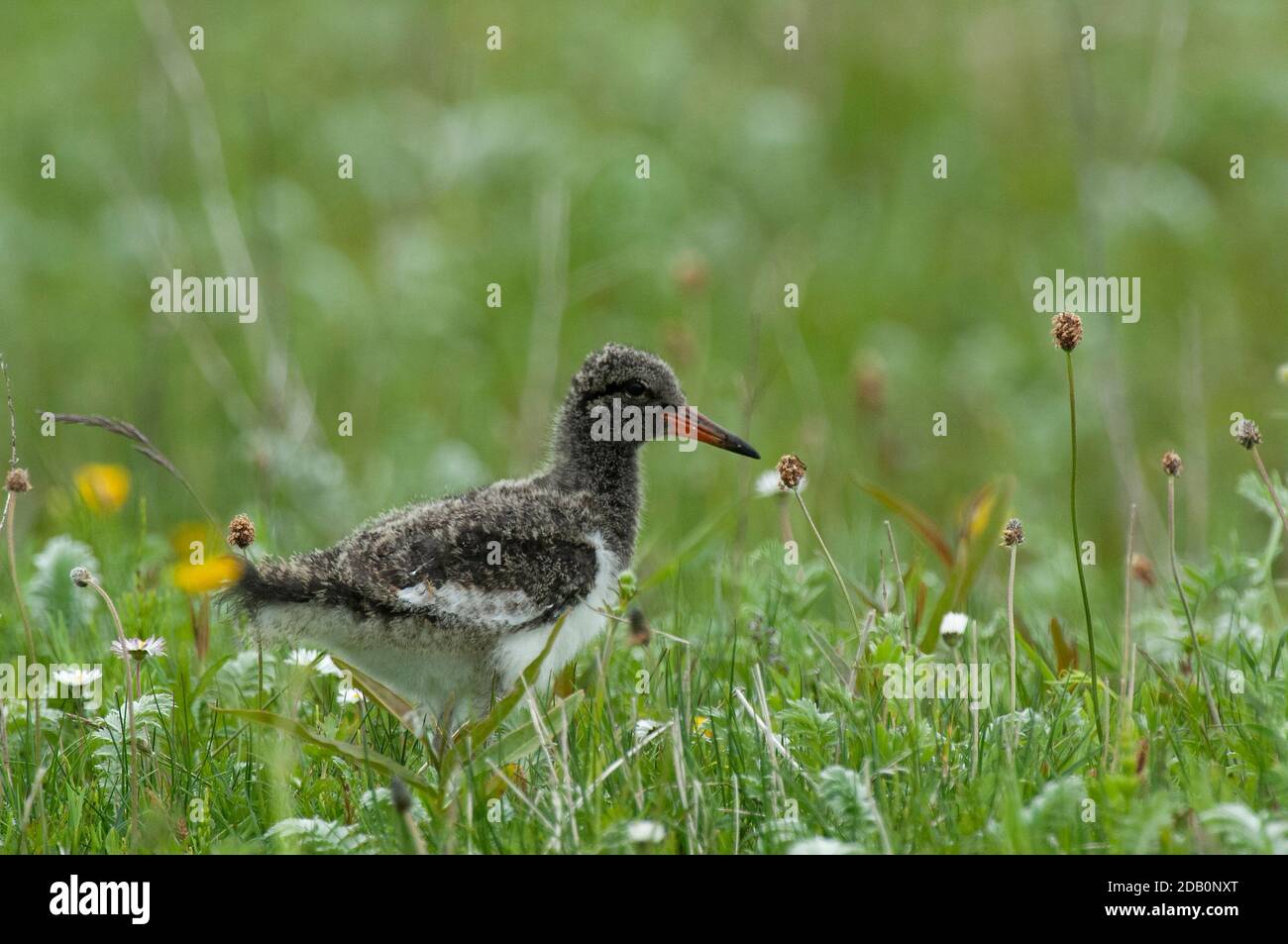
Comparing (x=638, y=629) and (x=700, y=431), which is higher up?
(x=700, y=431)

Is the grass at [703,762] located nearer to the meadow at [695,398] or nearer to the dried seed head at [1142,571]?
the meadow at [695,398]

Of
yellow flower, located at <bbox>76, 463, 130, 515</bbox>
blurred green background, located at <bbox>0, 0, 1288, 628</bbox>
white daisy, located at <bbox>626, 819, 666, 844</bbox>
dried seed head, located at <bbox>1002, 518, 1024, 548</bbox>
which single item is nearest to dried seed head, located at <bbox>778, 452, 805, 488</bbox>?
dried seed head, located at <bbox>1002, 518, 1024, 548</bbox>

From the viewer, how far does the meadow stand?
4.06 meters

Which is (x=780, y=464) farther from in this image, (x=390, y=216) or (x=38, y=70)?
(x=38, y=70)

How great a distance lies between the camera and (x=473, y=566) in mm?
4750

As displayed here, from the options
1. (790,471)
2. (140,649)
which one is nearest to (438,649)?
(140,649)

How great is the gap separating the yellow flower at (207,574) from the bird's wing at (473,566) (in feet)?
1.04

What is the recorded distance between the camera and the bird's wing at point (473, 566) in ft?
15.2

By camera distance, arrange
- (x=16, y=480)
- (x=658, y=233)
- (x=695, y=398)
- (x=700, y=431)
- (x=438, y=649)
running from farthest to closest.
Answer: (x=658, y=233), (x=695, y=398), (x=700, y=431), (x=438, y=649), (x=16, y=480)

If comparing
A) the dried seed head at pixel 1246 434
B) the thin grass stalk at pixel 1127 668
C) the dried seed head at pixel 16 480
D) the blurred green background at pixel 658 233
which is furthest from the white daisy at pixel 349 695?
the blurred green background at pixel 658 233

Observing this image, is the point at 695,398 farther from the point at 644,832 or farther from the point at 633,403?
the point at 644,832

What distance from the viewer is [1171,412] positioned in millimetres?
11047

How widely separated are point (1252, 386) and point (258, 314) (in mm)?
6810

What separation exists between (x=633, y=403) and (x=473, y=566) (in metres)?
1.17
